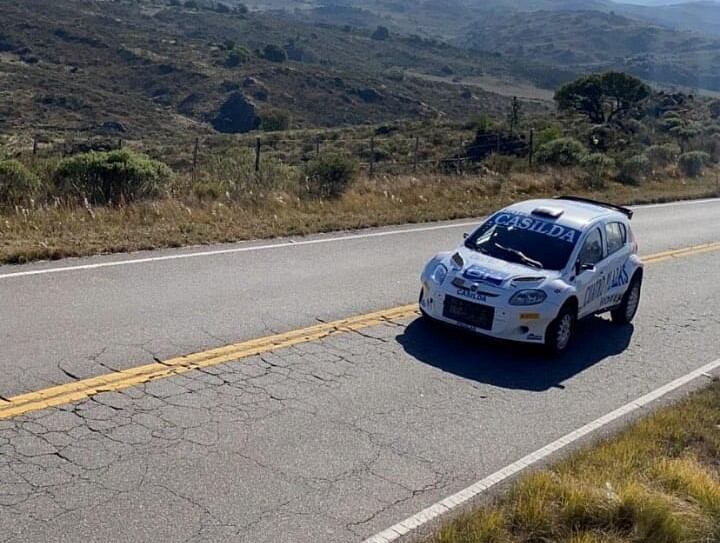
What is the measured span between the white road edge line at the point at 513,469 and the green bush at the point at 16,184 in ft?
33.9

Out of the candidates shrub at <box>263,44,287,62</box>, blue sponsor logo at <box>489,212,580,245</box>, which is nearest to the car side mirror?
blue sponsor logo at <box>489,212,580,245</box>

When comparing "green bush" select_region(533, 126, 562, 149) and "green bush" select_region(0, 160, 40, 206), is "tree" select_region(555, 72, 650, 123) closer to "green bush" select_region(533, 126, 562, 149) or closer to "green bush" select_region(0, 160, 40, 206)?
"green bush" select_region(533, 126, 562, 149)

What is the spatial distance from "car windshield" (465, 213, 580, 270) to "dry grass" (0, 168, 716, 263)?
194 inches

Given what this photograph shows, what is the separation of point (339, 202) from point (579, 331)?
28.7 feet

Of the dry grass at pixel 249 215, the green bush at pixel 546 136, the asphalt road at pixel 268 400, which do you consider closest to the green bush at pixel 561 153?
the green bush at pixel 546 136

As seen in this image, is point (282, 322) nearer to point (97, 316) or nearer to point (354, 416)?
point (97, 316)

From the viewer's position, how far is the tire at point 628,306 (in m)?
11.5

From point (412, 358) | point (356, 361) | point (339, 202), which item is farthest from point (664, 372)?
point (339, 202)

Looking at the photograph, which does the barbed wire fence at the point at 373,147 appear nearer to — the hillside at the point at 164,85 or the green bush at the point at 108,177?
the hillside at the point at 164,85

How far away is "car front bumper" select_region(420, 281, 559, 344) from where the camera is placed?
373 inches

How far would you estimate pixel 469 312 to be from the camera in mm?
9625

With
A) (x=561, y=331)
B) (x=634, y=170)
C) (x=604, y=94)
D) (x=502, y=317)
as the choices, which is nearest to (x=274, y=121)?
(x=604, y=94)

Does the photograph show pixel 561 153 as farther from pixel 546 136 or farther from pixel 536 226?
pixel 536 226

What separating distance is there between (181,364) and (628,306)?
6024 mm
